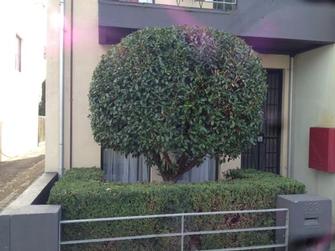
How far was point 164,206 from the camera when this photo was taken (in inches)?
200

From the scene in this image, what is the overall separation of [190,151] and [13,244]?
2156 millimetres

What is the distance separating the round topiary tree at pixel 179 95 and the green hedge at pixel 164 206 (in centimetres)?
47

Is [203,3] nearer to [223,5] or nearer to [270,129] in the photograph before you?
[223,5]

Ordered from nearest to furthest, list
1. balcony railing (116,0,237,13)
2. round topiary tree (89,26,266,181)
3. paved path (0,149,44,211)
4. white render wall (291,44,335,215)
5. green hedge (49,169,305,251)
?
green hedge (49,169,305,251) < round topiary tree (89,26,266,181) < balcony railing (116,0,237,13) < white render wall (291,44,335,215) < paved path (0,149,44,211)

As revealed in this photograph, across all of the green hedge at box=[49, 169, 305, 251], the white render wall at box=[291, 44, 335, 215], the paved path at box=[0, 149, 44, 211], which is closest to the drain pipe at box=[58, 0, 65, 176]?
the paved path at box=[0, 149, 44, 211]

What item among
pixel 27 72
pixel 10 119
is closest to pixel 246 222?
pixel 10 119

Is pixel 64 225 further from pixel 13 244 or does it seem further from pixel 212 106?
pixel 212 106

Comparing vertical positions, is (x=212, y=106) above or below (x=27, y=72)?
below

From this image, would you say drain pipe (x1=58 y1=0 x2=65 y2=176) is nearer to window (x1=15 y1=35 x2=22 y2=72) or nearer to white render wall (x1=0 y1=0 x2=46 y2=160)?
white render wall (x1=0 y1=0 x2=46 y2=160)

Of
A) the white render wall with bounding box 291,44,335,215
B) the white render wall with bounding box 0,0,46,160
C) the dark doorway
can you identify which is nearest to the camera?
the white render wall with bounding box 291,44,335,215

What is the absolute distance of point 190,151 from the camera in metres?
5.30

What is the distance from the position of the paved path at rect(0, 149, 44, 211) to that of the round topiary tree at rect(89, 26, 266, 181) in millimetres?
3096

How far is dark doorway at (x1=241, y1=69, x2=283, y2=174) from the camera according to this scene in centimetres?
867

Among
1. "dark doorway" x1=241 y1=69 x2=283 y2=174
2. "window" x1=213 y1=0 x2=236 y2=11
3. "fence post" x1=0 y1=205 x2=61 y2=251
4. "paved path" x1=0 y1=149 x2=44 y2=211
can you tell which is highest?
"window" x1=213 y1=0 x2=236 y2=11
